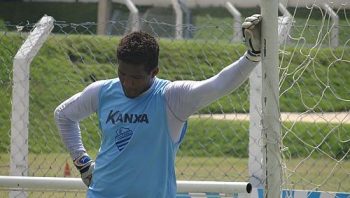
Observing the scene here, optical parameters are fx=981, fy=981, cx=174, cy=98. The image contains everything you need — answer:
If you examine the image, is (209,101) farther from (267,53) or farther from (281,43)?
(281,43)

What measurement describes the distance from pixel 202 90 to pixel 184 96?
0.12 meters

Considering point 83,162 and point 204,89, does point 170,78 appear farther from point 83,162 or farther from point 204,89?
point 204,89

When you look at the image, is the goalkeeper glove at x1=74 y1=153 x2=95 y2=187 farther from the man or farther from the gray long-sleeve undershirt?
the man

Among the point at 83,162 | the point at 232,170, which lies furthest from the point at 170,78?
the point at 83,162

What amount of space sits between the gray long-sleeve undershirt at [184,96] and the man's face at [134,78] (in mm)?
105

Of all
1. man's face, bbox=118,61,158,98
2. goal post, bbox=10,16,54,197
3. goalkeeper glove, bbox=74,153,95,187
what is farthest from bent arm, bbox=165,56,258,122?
goal post, bbox=10,16,54,197

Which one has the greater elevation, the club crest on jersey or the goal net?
the club crest on jersey

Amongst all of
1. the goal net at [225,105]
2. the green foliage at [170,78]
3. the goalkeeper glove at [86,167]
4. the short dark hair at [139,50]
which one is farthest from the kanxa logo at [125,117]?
the green foliage at [170,78]

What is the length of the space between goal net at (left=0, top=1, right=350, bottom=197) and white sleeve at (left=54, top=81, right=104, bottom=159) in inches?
34.8

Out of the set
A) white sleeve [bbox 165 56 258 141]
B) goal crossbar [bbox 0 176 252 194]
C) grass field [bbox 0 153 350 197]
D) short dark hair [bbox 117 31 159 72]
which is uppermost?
short dark hair [bbox 117 31 159 72]

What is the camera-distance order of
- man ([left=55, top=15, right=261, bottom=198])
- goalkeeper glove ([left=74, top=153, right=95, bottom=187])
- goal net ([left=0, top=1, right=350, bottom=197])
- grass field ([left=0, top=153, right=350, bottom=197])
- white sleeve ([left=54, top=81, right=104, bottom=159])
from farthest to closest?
grass field ([left=0, top=153, right=350, bottom=197])
goal net ([left=0, top=1, right=350, bottom=197])
goalkeeper glove ([left=74, top=153, right=95, bottom=187])
white sleeve ([left=54, top=81, right=104, bottom=159])
man ([left=55, top=15, right=261, bottom=198])

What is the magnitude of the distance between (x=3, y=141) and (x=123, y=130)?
574 cm

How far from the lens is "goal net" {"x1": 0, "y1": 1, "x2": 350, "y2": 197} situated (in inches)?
245

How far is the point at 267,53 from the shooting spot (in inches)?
176
